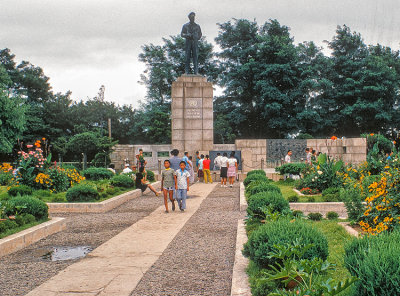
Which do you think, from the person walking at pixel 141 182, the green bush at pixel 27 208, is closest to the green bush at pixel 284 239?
the green bush at pixel 27 208

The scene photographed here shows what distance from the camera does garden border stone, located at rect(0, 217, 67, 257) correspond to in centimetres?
701

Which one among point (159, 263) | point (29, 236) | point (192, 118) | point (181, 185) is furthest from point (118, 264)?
point (192, 118)

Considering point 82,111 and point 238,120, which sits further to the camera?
point 82,111

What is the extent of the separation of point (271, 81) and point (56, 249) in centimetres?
3439

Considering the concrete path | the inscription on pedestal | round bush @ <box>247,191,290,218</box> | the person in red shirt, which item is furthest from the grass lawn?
the inscription on pedestal

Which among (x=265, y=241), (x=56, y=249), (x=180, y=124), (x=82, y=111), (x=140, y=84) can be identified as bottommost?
(x=56, y=249)

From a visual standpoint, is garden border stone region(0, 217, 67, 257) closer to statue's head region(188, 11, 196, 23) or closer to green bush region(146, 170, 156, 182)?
green bush region(146, 170, 156, 182)

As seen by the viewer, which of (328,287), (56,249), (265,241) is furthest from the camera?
(56,249)

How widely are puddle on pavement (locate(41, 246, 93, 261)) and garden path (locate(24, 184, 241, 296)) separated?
234 millimetres

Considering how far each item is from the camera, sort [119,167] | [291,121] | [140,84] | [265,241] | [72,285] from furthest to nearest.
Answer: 1. [140,84]
2. [291,121]
3. [119,167]
4. [72,285]
5. [265,241]

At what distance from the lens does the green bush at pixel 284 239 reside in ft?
14.5

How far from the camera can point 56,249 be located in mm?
7398

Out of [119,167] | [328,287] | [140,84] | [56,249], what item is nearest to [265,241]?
[328,287]

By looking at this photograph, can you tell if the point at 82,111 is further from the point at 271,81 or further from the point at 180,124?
the point at 180,124
